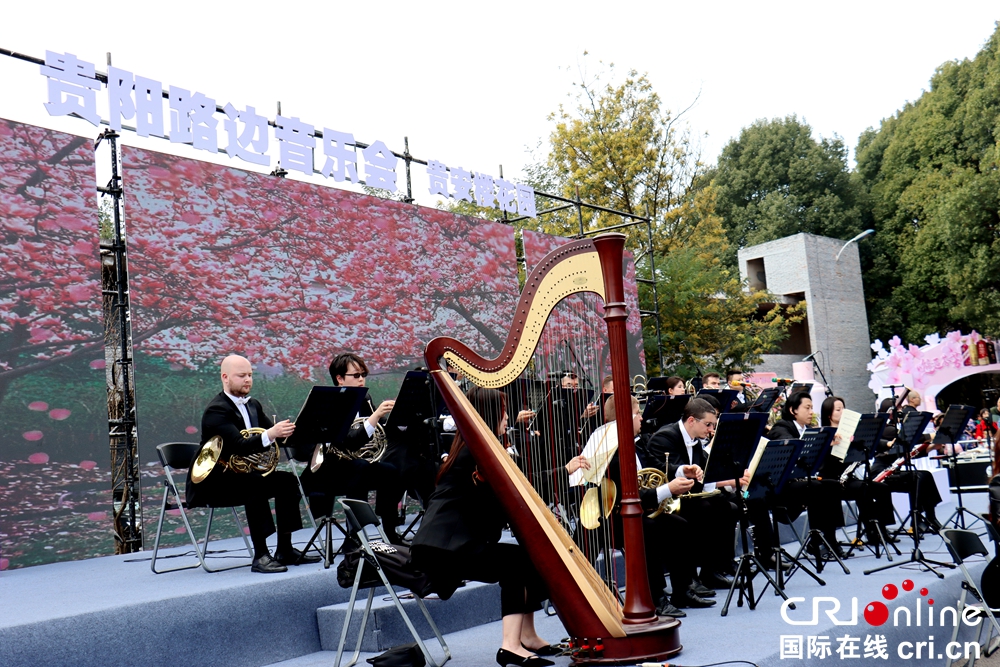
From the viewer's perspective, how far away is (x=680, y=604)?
18.5ft

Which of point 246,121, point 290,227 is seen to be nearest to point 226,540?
point 290,227

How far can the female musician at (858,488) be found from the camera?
7.75 meters

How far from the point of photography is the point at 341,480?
20.6 feet

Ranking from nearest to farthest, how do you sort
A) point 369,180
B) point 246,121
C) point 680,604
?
Result: 1. point 680,604
2. point 246,121
3. point 369,180

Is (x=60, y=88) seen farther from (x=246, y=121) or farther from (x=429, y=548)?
(x=429, y=548)

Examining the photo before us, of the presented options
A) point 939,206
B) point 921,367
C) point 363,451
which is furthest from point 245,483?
point 939,206

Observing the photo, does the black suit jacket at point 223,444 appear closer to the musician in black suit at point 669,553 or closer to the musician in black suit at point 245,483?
the musician in black suit at point 245,483

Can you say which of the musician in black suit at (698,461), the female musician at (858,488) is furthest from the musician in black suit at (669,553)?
the female musician at (858,488)

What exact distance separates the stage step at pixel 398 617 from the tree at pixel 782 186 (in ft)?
98.5

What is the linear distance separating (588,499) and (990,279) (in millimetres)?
27018

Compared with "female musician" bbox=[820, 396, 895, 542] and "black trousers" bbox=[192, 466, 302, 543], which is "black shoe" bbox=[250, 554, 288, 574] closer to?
"black trousers" bbox=[192, 466, 302, 543]

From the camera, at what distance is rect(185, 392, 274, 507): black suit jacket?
18.1 feet

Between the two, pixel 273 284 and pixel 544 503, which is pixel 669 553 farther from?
pixel 273 284

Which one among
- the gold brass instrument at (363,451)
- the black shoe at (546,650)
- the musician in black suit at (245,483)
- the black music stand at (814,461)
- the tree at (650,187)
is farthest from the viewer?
the tree at (650,187)
